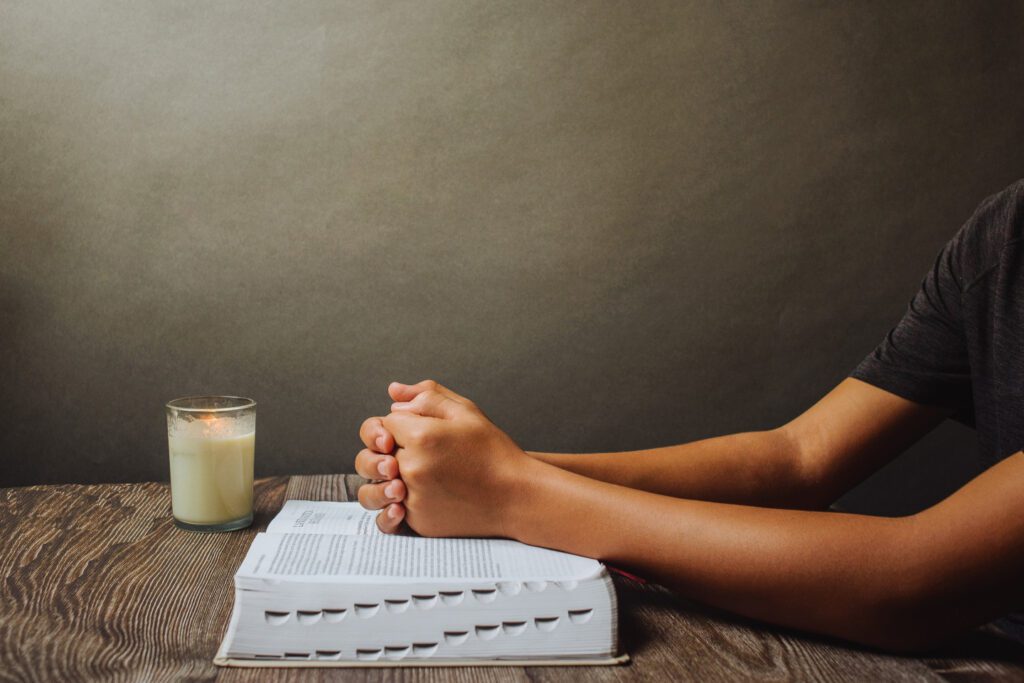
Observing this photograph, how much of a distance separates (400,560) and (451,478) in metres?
0.10

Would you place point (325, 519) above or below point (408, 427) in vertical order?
below

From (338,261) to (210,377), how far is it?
0.30m

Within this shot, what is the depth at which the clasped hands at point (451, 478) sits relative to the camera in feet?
2.29

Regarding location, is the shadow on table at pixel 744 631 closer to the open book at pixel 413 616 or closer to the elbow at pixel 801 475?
the open book at pixel 413 616

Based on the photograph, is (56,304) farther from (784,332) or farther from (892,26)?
(892,26)

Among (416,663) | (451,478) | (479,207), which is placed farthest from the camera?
(479,207)

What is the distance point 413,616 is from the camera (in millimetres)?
558

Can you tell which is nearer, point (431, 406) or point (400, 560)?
point (400, 560)

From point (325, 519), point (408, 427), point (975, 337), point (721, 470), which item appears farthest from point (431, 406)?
point (975, 337)

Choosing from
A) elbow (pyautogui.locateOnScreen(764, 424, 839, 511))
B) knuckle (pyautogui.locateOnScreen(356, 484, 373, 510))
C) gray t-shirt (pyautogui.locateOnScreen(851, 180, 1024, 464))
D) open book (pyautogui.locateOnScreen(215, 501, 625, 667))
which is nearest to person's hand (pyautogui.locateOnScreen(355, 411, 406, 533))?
knuckle (pyautogui.locateOnScreen(356, 484, 373, 510))

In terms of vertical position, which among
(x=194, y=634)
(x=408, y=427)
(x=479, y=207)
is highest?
(x=479, y=207)

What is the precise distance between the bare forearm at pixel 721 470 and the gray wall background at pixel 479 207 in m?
0.54

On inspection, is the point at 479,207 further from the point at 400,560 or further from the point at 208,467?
the point at 400,560

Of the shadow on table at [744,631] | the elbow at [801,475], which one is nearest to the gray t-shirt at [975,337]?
the elbow at [801,475]
